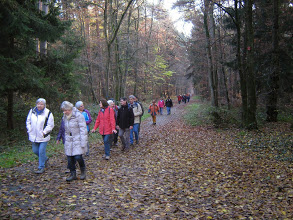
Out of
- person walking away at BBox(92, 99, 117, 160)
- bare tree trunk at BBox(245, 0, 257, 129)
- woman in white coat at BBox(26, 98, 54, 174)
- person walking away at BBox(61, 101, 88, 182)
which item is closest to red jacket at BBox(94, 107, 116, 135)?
person walking away at BBox(92, 99, 117, 160)

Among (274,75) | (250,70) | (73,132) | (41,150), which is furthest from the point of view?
(274,75)

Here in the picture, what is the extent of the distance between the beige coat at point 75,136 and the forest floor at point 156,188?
85 centimetres

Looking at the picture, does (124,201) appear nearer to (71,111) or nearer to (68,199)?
(68,199)

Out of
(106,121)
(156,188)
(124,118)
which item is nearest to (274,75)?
(124,118)

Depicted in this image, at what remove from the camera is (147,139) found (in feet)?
38.3

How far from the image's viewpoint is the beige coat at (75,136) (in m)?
5.37

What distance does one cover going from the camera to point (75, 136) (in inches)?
213

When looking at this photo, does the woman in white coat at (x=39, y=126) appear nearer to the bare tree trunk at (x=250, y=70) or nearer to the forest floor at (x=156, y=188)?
the forest floor at (x=156, y=188)

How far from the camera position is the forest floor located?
4.34m

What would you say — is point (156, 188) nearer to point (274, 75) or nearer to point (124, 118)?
point (124, 118)

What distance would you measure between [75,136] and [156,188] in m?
2.34

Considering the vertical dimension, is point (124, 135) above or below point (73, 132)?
below

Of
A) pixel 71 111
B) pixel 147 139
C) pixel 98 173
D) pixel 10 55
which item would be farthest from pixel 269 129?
pixel 10 55

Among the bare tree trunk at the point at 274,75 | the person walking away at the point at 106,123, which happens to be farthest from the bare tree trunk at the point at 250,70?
the person walking away at the point at 106,123
